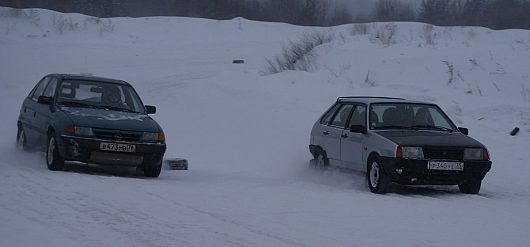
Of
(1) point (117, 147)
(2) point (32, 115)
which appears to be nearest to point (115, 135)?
(1) point (117, 147)

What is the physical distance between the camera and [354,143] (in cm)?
1173

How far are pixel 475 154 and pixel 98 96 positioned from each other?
18.8ft

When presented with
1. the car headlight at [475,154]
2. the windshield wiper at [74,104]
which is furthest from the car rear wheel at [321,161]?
the windshield wiper at [74,104]

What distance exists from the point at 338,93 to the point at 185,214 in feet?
41.0

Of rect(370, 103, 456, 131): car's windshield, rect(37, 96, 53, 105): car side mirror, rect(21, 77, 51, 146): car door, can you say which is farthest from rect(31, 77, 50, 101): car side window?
rect(370, 103, 456, 131): car's windshield

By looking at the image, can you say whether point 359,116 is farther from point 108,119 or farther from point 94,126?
point 94,126

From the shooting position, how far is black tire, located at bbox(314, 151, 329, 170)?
12.7 metres

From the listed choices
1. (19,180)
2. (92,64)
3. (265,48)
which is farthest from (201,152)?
(265,48)

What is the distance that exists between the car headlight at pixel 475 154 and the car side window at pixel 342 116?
7.18 feet

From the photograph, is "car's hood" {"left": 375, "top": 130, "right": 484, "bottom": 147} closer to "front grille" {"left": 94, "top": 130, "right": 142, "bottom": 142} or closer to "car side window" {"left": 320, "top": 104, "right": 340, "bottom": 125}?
"car side window" {"left": 320, "top": 104, "right": 340, "bottom": 125}

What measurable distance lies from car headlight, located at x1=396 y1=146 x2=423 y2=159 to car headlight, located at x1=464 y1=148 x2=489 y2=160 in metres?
0.70

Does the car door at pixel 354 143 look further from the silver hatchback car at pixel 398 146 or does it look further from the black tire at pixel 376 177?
the black tire at pixel 376 177

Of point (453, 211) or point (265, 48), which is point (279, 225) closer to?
point (453, 211)

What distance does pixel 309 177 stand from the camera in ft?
43.3
